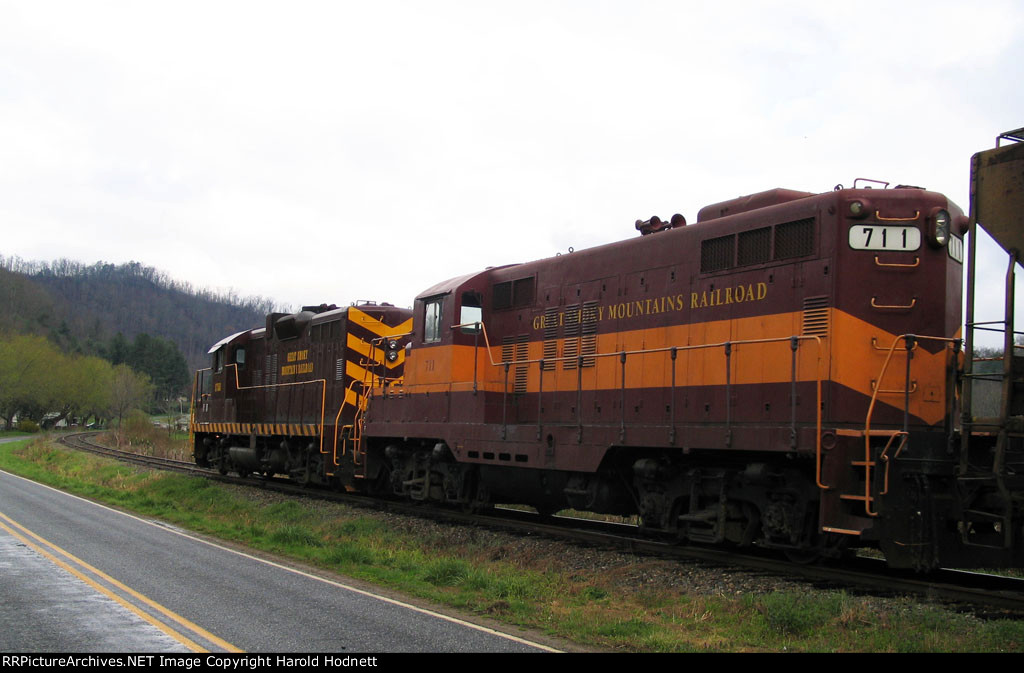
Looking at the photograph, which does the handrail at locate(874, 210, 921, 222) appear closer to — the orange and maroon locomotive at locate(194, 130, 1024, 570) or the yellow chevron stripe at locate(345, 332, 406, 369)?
the orange and maroon locomotive at locate(194, 130, 1024, 570)

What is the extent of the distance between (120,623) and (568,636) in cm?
350

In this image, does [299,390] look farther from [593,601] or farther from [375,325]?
[593,601]

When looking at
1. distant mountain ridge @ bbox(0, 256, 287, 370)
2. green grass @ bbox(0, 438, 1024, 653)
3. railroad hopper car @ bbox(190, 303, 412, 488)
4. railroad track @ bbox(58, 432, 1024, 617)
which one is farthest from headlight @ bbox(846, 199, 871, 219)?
distant mountain ridge @ bbox(0, 256, 287, 370)

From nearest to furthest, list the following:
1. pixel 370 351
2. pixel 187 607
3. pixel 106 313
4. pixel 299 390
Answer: pixel 187 607
pixel 370 351
pixel 299 390
pixel 106 313

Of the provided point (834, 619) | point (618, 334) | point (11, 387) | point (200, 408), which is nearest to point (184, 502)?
point (200, 408)

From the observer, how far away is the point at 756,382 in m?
9.89

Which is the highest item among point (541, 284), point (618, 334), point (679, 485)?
point (541, 284)

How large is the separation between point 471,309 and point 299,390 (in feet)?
25.5

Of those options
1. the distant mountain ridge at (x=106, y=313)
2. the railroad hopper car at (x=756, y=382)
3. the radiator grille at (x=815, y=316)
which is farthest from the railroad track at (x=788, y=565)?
the distant mountain ridge at (x=106, y=313)

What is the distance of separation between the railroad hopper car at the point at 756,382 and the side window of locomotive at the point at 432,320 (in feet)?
4.93

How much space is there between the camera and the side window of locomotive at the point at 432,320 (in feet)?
49.0

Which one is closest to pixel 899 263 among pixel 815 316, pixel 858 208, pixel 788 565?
pixel 858 208
